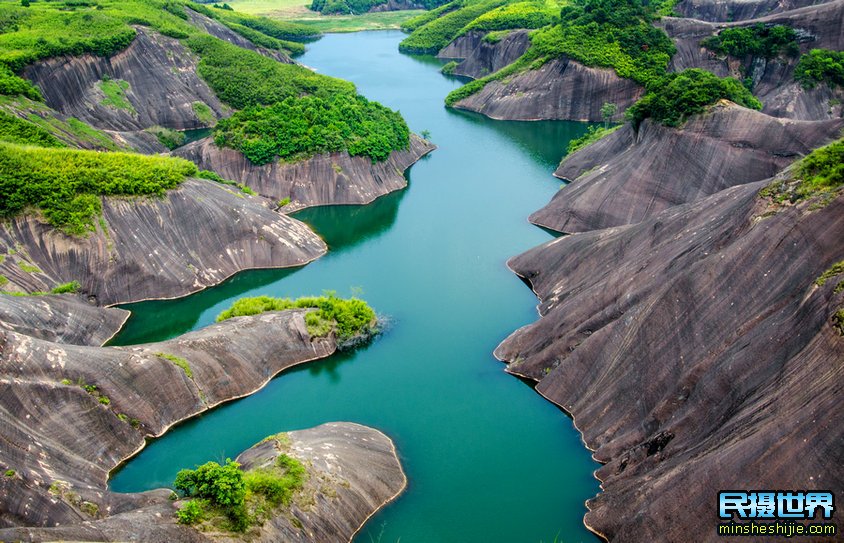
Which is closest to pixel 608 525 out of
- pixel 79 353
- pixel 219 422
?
pixel 219 422

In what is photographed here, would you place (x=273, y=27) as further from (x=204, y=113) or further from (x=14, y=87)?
(x=14, y=87)

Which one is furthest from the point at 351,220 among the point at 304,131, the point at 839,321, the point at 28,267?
the point at 839,321

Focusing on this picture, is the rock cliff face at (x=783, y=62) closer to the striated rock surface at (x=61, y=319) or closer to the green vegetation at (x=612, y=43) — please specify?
the green vegetation at (x=612, y=43)

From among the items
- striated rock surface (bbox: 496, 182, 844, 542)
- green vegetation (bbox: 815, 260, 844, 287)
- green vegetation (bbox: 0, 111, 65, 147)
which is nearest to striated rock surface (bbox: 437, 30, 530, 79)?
green vegetation (bbox: 0, 111, 65, 147)

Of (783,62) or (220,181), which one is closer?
(220,181)

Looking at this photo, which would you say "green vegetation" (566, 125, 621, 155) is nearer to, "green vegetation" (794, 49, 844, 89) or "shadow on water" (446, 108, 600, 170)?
"shadow on water" (446, 108, 600, 170)

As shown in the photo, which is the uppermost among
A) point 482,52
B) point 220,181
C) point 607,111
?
point 482,52
